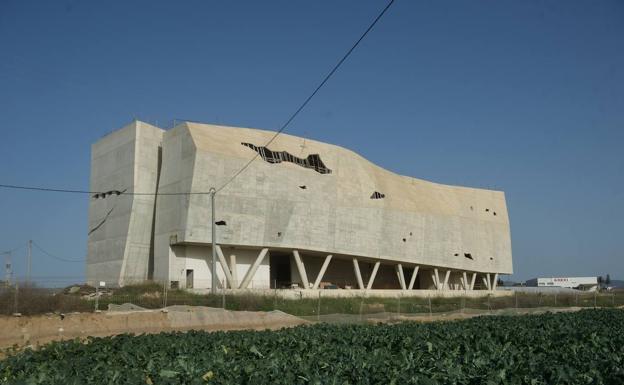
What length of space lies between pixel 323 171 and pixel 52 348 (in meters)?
41.6

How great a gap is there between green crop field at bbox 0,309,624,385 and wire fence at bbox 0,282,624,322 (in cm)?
1714

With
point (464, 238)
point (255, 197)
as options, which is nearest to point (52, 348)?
point (255, 197)

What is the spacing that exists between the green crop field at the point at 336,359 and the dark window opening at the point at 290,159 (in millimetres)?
33578

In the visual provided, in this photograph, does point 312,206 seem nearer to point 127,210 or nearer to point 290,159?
point 290,159

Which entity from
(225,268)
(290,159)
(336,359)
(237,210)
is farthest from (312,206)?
(336,359)

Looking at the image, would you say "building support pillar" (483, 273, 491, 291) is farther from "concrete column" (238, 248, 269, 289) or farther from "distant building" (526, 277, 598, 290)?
"distant building" (526, 277, 598, 290)

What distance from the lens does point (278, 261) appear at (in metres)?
62.3

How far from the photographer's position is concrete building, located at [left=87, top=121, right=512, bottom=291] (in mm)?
47094

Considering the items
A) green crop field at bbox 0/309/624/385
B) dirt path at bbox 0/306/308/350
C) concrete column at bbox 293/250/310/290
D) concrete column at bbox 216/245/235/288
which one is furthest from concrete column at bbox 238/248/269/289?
green crop field at bbox 0/309/624/385

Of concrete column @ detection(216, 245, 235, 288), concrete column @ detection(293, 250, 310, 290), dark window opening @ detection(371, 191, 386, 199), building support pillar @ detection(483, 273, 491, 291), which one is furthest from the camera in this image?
building support pillar @ detection(483, 273, 491, 291)

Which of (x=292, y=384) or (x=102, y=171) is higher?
(x=102, y=171)

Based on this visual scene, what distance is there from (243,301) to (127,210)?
15605mm

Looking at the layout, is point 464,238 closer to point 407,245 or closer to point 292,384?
point 407,245

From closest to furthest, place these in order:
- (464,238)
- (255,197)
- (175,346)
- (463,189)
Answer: (175,346)
(255,197)
(464,238)
(463,189)
